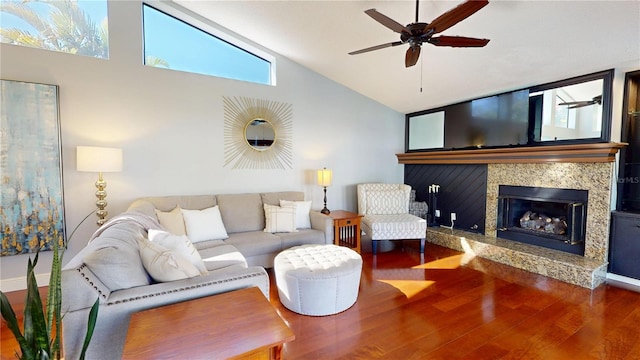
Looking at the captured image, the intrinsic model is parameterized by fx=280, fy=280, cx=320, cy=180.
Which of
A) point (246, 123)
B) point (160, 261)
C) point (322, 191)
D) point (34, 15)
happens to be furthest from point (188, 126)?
point (160, 261)

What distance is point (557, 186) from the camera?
3.40 meters

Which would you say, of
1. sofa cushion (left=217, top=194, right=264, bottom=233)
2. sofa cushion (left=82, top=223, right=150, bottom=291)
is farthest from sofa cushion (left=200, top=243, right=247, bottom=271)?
sofa cushion (left=82, top=223, right=150, bottom=291)

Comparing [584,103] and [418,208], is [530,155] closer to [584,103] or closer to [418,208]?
[584,103]

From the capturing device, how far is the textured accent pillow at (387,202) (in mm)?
4520

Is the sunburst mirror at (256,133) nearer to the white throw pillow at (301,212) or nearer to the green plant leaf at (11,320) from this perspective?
the white throw pillow at (301,212)

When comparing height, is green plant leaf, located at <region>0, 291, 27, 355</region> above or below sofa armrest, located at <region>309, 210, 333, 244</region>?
above

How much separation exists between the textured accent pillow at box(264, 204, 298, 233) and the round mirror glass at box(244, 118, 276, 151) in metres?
0.98

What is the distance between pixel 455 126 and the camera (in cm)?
451

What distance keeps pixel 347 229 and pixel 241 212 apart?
1.51 meters

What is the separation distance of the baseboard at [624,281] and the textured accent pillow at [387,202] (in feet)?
7.91

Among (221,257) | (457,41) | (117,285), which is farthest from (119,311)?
(457,41)

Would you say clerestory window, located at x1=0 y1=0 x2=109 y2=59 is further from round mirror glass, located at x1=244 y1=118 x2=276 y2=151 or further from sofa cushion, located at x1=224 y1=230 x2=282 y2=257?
sofa cushion, located at x1=224 y1=230 x2=282 y2=257

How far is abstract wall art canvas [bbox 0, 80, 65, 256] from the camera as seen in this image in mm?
2744

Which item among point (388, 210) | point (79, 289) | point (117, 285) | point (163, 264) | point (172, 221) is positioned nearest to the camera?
point (79, 289)
